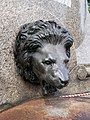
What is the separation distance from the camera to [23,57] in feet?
7.59

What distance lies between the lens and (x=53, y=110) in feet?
5.51

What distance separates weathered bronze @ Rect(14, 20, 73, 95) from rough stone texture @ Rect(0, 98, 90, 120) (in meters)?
0.23

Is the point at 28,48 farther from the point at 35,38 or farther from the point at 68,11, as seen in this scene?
the point at 68,11

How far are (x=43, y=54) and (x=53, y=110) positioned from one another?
578 millimetres

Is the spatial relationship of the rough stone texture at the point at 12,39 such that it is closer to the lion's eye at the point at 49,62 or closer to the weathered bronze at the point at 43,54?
the weathered bronze at the point at 43,54

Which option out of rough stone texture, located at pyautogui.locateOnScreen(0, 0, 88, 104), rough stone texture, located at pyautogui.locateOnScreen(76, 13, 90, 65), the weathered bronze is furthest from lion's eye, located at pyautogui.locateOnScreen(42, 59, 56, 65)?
rough stone texture, located at pyautogui.locateOnScreen(76, 13, 90, 65)

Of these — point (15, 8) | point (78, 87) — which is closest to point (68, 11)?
point (78, 87)

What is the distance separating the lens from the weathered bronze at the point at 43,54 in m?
2.11

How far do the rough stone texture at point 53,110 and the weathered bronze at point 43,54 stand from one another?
0.74 ft

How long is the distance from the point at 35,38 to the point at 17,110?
2.07ft

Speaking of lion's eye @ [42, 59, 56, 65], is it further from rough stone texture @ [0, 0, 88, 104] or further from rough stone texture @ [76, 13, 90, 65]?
rough stone texture @ [76, 13, 90, 65]

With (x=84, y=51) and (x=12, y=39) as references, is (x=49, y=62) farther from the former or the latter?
(x=84, y=51)

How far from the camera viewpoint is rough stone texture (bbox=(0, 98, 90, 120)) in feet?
5.09

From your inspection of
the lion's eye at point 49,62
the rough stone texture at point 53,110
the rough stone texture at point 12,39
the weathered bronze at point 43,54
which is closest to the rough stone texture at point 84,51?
the rough stone texture at point 12,39
